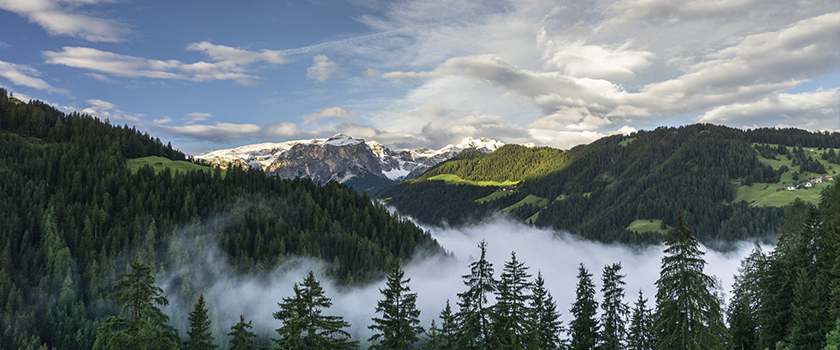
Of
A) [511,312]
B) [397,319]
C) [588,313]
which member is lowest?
[588,313]

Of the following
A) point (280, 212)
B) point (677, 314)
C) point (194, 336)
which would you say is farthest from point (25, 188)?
point (677, 314)

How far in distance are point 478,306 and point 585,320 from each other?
905 inches

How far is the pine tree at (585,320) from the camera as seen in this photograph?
167ft

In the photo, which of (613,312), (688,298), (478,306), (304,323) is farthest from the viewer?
(613,312)

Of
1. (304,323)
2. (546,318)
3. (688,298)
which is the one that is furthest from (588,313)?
(304,323)

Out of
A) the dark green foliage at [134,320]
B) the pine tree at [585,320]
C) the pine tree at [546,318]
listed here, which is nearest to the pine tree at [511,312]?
the pine tree at [546,318]

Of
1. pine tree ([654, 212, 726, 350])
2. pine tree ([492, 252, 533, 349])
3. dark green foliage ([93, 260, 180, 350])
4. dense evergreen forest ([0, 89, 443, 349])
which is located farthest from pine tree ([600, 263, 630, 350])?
dense evergreen forest ([0, 89, 443, 349])

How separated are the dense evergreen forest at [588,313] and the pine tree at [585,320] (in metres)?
0.12

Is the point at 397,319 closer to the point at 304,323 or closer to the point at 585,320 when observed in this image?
the point at 304,323

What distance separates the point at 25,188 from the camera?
16950 cm

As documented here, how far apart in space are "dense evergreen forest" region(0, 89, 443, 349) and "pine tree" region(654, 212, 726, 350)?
157657mm

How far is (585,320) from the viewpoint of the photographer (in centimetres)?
5128

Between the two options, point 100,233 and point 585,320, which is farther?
point 100,233

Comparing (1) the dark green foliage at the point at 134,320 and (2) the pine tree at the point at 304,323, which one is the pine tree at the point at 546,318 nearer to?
(2) the pine tree at the point at 304,323
